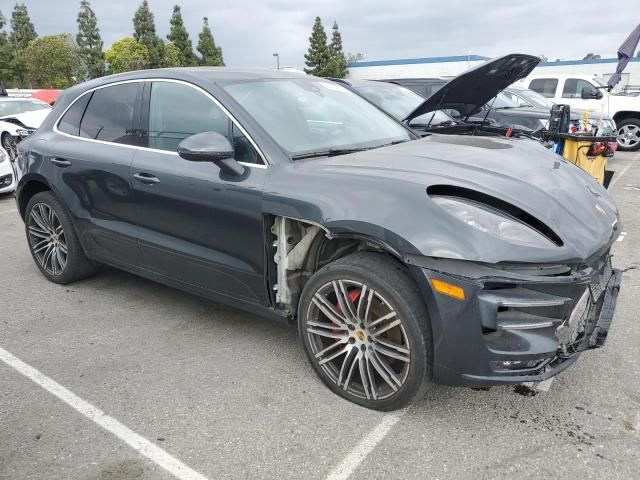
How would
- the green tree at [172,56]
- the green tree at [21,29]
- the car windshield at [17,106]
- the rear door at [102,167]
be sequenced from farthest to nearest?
the green tree at [21,29] → the green tree at [172,56] → the car windshield at [17,106] → the rear door at [102,167]

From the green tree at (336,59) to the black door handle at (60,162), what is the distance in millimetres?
54146

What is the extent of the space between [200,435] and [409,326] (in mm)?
1095

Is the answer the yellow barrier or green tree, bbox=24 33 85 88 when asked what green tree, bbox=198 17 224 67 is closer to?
green tree, bbox=24 33 85 88

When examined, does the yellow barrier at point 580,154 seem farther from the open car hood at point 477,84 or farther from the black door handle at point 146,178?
the black door handle at point 146,178

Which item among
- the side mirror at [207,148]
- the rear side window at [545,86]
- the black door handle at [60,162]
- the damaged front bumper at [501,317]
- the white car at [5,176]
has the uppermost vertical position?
the side mirror at [207,148]

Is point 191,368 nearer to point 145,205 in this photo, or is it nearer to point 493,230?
point 145,205

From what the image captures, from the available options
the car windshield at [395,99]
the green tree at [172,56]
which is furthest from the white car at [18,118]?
the green tree at [172,56]

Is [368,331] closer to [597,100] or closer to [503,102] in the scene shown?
[503,102]

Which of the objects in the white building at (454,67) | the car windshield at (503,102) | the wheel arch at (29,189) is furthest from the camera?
the white building at (454,67)

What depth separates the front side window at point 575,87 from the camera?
12.8m

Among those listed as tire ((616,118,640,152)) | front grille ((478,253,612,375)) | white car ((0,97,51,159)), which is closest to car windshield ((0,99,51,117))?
white car ((0,97,51,159))

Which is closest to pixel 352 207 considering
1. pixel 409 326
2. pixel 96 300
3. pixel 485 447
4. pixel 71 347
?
pixel 409 326

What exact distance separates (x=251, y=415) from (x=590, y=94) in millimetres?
12282

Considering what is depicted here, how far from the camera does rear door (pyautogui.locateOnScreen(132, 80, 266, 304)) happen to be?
2.88m
